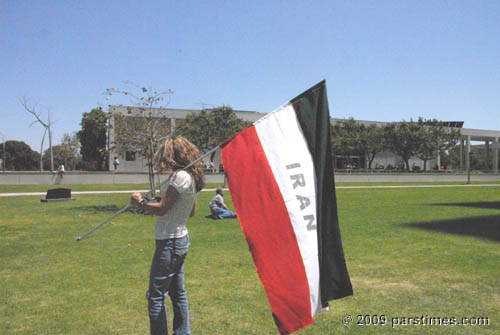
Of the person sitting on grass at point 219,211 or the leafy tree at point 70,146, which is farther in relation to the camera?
the leafy tree at point 70,146

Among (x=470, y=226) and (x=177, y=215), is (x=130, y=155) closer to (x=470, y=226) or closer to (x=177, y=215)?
(x=470, y=226)

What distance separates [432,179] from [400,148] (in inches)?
816

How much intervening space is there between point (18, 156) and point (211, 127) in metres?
59.4

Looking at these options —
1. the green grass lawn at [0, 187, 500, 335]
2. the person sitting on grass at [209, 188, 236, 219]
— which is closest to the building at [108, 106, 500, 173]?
the person sitting on grass at [209, 188, 236, 219]

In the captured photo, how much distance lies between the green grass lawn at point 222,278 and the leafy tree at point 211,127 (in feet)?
117

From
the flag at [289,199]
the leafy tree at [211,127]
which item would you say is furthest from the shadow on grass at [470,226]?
the leafy tree at [211,127]

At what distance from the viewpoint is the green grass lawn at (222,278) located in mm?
4375

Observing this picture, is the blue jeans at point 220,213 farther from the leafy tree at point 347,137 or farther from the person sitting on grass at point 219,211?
the leafy tree at point 347,137

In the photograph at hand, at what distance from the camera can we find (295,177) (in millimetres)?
2855

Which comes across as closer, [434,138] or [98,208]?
[98,208]

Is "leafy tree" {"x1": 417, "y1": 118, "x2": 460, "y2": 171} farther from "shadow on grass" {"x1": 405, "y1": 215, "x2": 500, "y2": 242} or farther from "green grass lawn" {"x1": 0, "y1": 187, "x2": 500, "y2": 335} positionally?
"green grass lawn" {"x1": 0, "y1": 187, "x2": 500, "y2": 335}

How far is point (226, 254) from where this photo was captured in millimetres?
7609

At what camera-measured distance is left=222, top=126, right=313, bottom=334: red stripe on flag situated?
2.75 meters

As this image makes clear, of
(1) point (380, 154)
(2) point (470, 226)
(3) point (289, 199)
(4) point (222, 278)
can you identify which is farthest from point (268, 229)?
(1) point (380, 154)
